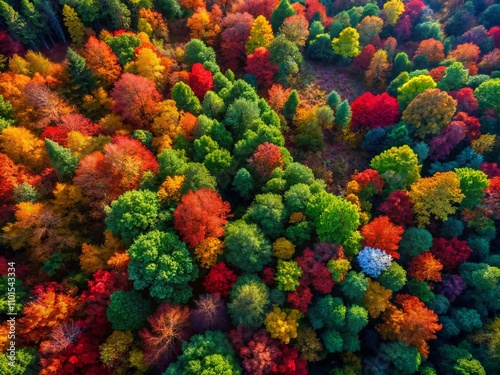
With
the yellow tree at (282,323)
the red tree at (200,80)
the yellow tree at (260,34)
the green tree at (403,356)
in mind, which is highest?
the yellow tree at (260,34)

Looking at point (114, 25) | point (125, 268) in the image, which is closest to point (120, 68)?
point (114, 25)

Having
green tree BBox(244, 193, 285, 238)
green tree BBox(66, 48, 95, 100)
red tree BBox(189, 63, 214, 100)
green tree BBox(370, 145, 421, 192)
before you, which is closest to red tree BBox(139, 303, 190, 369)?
green tree BBox(244, 193, 285, 238)

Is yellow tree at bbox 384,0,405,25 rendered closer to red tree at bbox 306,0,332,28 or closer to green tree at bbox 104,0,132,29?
red tree at bbox 306,0,332,28

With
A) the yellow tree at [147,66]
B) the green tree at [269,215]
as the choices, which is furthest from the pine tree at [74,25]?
the green tree at [269,215]

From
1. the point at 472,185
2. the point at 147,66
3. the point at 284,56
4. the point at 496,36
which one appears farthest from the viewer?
the point at 496,36

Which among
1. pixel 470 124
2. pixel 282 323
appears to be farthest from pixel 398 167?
pixel 282 323

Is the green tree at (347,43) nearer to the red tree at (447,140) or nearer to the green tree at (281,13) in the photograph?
the green tree at (281,13)

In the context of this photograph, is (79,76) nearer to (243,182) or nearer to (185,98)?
(185,98)
